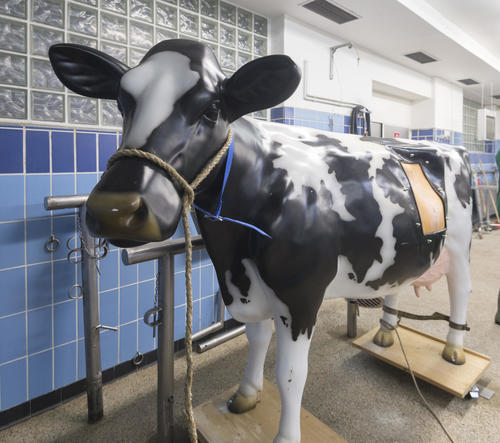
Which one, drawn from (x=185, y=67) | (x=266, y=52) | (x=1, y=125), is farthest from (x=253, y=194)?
(x=266, y=52)

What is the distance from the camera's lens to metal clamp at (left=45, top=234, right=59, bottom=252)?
147 cm

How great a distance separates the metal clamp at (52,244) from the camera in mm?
1469

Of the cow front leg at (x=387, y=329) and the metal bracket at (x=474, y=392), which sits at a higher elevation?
the cow front leg at (x=387, y=329)

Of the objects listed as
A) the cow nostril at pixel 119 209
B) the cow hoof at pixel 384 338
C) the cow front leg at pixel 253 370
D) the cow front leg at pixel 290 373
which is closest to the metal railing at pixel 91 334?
the cow front leg at pixel 253 370

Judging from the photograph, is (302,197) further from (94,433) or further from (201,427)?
(94,433)

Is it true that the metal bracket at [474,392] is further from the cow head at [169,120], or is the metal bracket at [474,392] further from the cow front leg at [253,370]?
the cow head at [169,120]

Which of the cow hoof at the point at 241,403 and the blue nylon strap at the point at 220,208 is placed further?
the cow hoof at the point at 241,403

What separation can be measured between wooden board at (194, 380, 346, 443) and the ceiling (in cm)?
228

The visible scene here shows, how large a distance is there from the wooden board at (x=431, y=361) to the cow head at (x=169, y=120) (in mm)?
1421

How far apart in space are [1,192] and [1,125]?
26 cm

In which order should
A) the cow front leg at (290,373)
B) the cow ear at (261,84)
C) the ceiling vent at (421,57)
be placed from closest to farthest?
the cow ear at (261,84), the cow front leg at (290,373), the ceiling vent at (421,57)

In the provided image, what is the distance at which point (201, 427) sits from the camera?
1.19m

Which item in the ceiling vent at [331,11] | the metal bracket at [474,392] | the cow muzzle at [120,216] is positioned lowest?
the metal bracket at [474,392]

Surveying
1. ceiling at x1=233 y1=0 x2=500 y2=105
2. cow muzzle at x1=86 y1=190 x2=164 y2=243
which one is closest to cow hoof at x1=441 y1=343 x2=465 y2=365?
cow muzzle at x1=86 y1=190 x2=164 y2=243
